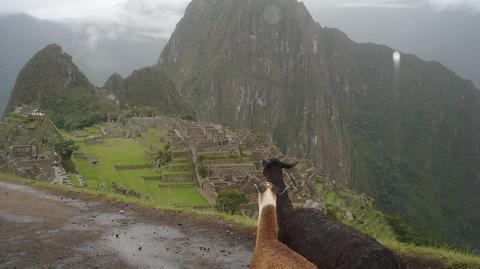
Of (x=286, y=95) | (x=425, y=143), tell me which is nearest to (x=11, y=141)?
(x=286, y=95)

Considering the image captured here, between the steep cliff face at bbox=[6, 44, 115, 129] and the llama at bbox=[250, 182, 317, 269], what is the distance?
64284 mm

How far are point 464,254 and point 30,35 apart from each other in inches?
4908

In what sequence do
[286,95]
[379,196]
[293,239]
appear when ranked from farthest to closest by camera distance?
[286,95] → [379,196] → [293,239]

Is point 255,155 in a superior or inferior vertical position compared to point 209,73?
inferior

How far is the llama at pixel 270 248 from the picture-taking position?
3.80 metres

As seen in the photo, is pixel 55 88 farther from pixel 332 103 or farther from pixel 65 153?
pixel 332 103

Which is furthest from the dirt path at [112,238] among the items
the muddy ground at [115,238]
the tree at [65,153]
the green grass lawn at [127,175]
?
the tree at [65,153]

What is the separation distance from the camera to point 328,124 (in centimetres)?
13888

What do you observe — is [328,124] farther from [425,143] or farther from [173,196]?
[173,196]

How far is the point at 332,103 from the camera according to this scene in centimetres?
14350

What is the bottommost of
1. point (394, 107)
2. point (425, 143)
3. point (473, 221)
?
point (473, 221)

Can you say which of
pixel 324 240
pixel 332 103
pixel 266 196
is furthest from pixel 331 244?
pixel 332 103

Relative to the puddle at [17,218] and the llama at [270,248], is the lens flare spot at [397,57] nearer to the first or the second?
the puddle at [17,218]

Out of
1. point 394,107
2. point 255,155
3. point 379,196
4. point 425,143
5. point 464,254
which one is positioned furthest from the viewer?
point 394,107
